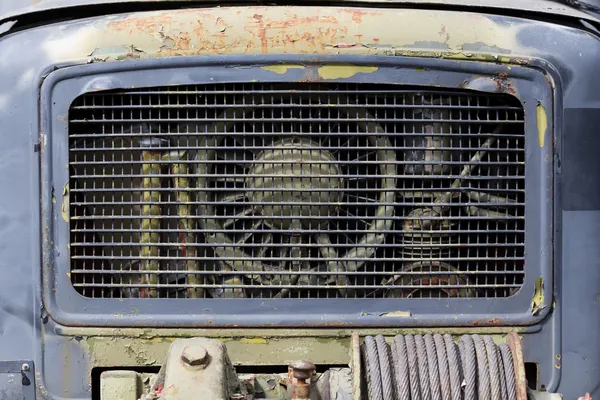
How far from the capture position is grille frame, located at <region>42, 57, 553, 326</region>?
8.10 feet

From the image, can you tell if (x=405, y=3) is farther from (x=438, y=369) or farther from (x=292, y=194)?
(x=438, y=369)

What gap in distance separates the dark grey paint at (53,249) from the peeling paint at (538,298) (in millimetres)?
44

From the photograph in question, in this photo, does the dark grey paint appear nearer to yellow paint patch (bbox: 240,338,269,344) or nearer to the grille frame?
the grille frame

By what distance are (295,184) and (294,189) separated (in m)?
0.02

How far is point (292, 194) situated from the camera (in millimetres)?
2494

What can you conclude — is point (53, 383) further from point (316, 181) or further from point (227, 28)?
point (227, 28)

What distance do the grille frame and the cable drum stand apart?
243 millimetres

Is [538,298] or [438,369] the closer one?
[438,369]

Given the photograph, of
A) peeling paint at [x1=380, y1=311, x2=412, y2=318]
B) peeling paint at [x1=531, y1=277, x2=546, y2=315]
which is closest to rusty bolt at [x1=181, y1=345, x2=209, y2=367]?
peeling paint at [x1=380, y1=311, x2=412, y2=318]

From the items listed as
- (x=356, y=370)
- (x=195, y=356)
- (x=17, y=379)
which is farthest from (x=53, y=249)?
(x=356, y=370)

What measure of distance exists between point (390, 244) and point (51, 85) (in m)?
1.09

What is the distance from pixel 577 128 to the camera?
2.52 metres

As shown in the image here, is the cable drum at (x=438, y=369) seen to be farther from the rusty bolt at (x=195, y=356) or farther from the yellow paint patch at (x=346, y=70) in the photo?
the yellow paint patch at (x=346, y=70)

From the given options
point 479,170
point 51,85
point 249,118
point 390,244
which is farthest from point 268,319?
point 51,85
